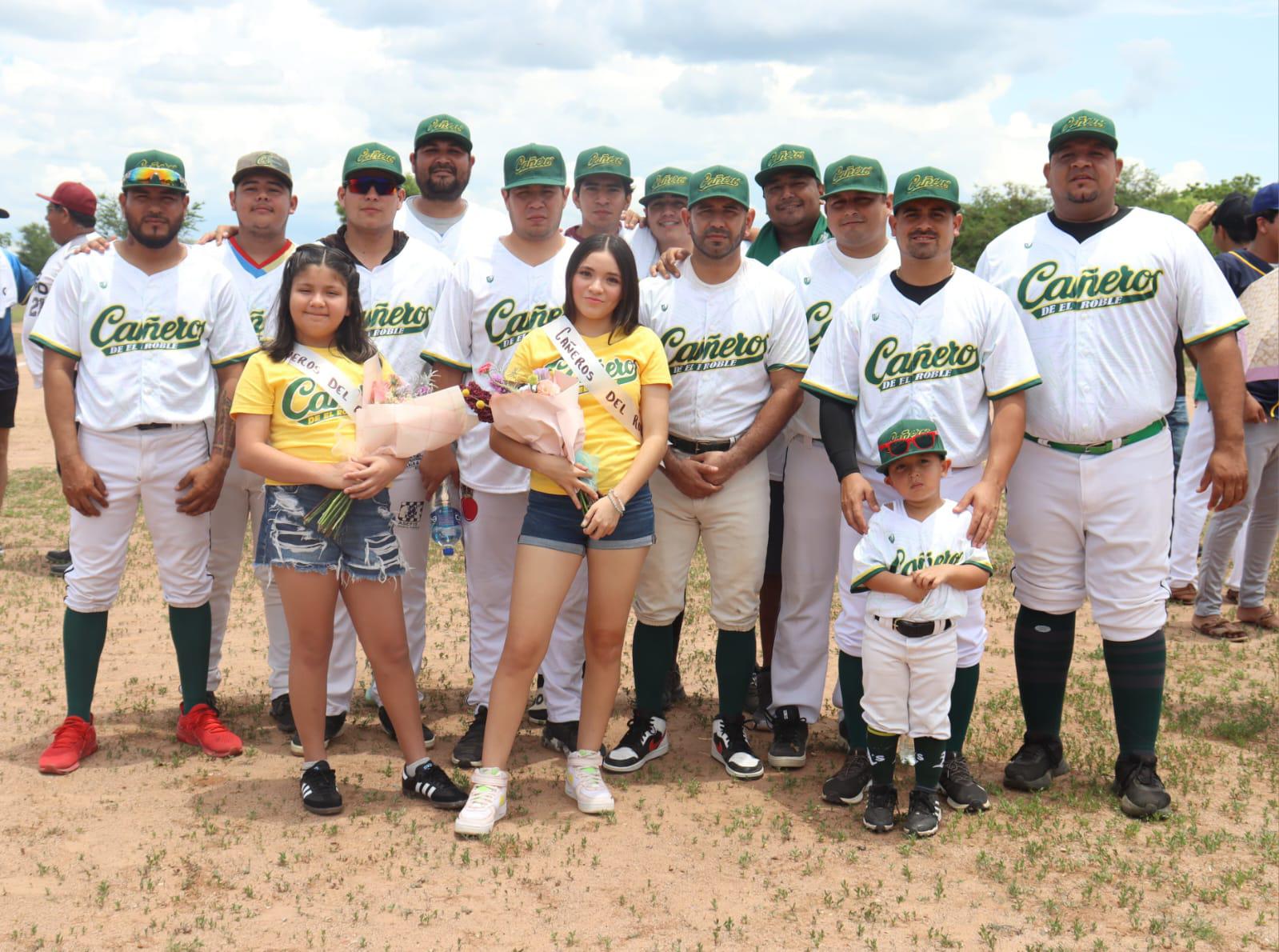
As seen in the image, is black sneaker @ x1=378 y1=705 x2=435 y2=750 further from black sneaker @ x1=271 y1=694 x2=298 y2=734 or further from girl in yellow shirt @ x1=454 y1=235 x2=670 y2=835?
girl in yellow shirt @ x1=454 y1=235 x2=670 y2=835

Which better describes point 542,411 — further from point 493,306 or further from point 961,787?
point 961,787

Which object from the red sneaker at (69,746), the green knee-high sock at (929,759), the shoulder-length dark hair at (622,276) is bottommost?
the red sneaker at (69,746)

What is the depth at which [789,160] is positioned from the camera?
583cm

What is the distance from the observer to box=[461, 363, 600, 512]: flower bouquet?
183 inches

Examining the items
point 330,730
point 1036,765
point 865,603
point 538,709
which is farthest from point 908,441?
point 330,730

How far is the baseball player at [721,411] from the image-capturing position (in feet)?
17.0

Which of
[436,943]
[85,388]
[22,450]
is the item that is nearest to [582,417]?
[436,943]

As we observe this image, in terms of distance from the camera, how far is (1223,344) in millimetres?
4812

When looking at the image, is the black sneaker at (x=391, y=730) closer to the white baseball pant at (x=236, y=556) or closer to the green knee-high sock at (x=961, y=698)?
the white baseball pant at (x=236, y=556)

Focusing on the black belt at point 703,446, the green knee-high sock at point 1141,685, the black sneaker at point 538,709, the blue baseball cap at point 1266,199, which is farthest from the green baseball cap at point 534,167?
the blue baseball cap at point 1266,199

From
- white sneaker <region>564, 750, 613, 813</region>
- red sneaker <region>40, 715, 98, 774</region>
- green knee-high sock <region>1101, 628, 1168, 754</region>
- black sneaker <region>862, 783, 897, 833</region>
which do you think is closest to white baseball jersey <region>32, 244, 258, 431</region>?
red sneaker <region>40, 715, 98, 774</region>

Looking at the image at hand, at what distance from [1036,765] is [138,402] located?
14.3ft

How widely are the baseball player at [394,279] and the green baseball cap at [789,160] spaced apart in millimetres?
1705

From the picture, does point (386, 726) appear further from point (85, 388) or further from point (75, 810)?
point (85, 388)
